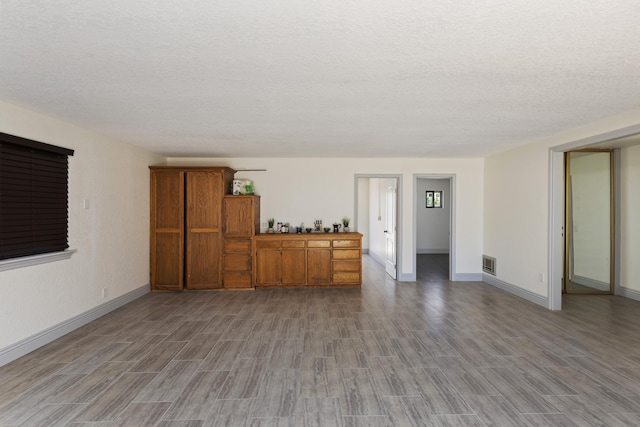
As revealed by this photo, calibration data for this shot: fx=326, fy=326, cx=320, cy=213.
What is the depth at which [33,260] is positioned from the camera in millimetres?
3383

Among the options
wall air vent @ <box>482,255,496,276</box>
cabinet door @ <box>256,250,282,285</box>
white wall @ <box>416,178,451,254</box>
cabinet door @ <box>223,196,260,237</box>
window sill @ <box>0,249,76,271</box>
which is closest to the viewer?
window sill @ <box>0,249,76,271</box>

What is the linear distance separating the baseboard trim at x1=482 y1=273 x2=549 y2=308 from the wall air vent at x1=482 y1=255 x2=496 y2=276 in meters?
0.10

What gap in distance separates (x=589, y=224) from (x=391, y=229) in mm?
3552

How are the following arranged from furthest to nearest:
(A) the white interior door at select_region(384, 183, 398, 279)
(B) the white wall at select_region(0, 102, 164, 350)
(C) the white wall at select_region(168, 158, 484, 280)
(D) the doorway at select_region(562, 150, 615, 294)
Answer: (A) the white interior door at select_region(384, 183, 398, 279), (C) the white wall at select_region(168, 158, 484, 280), (D) the doorway at select_region(562, 150, 615, 294), (B) the white wall at select_region(0, 102, 164, 350)

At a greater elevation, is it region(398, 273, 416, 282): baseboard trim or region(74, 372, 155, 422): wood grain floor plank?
region(398, 273, 416, 282): baseboard trim

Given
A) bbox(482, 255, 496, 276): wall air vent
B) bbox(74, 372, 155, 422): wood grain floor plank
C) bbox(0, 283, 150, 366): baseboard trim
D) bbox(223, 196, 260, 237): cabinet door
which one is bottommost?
bbox(74, 372, 155, 422): wood grain floor plank

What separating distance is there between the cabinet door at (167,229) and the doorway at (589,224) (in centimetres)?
666

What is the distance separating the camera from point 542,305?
16.1ft

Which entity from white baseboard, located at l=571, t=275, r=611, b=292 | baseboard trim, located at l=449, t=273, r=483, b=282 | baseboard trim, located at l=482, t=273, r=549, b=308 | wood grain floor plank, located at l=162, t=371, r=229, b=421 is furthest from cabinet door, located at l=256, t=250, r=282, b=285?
white baseboard, located at l=571, t=275, r=611, b=292

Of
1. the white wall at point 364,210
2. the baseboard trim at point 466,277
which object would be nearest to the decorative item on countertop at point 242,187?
the baseboard trim at point 466,277

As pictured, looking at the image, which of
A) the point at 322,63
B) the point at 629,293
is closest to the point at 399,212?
the point at 629,293

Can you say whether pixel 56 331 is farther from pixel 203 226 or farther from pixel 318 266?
pixel 318 266

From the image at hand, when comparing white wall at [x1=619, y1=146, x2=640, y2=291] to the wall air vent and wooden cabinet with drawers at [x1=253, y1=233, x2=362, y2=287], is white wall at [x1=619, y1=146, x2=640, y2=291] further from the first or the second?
wooden cabinet with drawers at [x1=253, y1=233, x2=362, y2=287]

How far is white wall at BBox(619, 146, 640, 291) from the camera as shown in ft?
17.5
